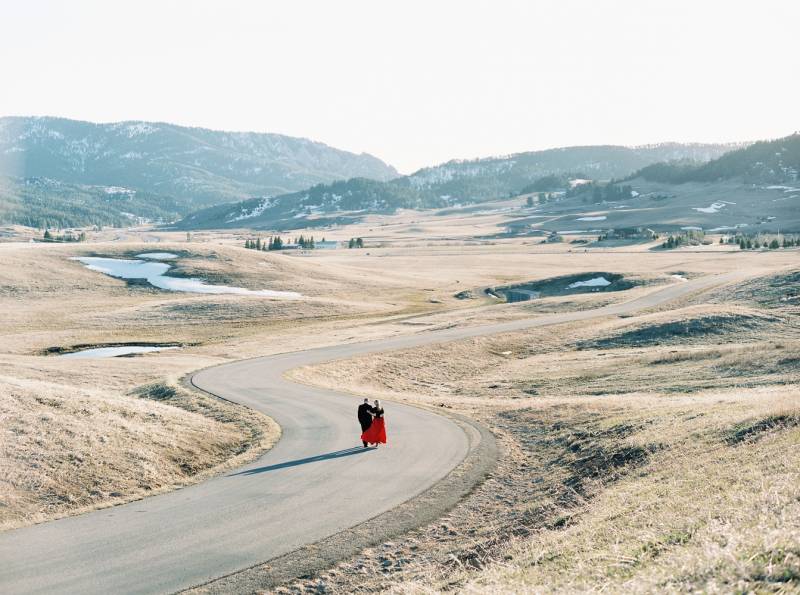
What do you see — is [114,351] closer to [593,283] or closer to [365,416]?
[365,416]

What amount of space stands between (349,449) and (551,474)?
777cm

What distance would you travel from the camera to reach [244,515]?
60.0ft

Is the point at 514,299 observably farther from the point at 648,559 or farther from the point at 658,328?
the point at 648,559

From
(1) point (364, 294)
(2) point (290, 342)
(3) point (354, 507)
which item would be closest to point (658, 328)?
(2) point (290, 342)

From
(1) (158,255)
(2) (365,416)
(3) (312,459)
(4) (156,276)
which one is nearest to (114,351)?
(2) (365,416)

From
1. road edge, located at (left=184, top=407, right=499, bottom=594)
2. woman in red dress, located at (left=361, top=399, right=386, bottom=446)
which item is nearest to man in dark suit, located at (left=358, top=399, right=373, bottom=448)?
woman in red dress, located at (left=361, top=399, right=386, bottom=446)

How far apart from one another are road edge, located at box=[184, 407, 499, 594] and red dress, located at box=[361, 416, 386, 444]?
11.5ft

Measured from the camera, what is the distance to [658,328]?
59.0 metres

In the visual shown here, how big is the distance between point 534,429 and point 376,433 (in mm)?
6614

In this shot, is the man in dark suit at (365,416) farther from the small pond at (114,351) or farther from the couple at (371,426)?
the small pond at (114,351)

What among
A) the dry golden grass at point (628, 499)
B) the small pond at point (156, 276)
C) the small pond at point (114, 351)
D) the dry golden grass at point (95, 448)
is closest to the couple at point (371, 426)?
the dry golden grass at point (95, 448)

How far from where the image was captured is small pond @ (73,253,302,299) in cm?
10756

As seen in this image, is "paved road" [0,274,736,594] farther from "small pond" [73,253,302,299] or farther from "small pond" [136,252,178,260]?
"small pond" [136,252,178,260]

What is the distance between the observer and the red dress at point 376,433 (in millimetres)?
25766
